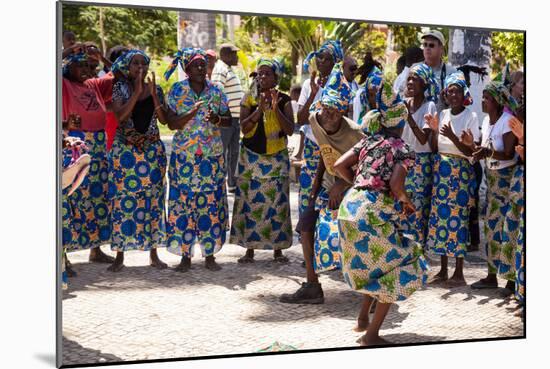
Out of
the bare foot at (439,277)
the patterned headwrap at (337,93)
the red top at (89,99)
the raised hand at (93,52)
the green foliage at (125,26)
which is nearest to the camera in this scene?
the green foliage at (125,26)

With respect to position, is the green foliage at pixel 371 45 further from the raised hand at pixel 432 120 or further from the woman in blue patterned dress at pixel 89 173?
the woman in blue patterned dress at pixel 89 173

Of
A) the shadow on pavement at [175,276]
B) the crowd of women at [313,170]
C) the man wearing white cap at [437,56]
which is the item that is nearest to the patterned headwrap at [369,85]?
the crowd of women at [313,170]

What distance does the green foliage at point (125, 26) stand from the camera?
6.29 metres

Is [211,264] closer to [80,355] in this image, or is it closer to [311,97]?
[80,355]

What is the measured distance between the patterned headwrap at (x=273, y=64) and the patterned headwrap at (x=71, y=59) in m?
1.31

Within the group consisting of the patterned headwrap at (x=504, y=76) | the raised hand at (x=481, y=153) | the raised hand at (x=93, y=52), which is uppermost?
the raised hand at (x=93, y=52)

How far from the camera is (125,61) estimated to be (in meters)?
A: 6.78

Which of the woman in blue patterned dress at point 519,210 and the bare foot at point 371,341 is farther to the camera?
the woman in blue patterned dress at point 519,210

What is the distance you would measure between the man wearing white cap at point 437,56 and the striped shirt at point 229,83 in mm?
1516

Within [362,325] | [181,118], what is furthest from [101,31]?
[362,325]

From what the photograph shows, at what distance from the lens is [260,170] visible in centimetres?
763

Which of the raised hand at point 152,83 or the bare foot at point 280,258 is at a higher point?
the raised hand at point 152,83

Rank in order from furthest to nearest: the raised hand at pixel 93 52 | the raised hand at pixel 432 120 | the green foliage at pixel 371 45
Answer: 1. the raised hand at pixel 432 120
2. the green foliage at pixel 371 45
3. the raised hand at pixel 93 52

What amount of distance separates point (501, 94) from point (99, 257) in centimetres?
344
